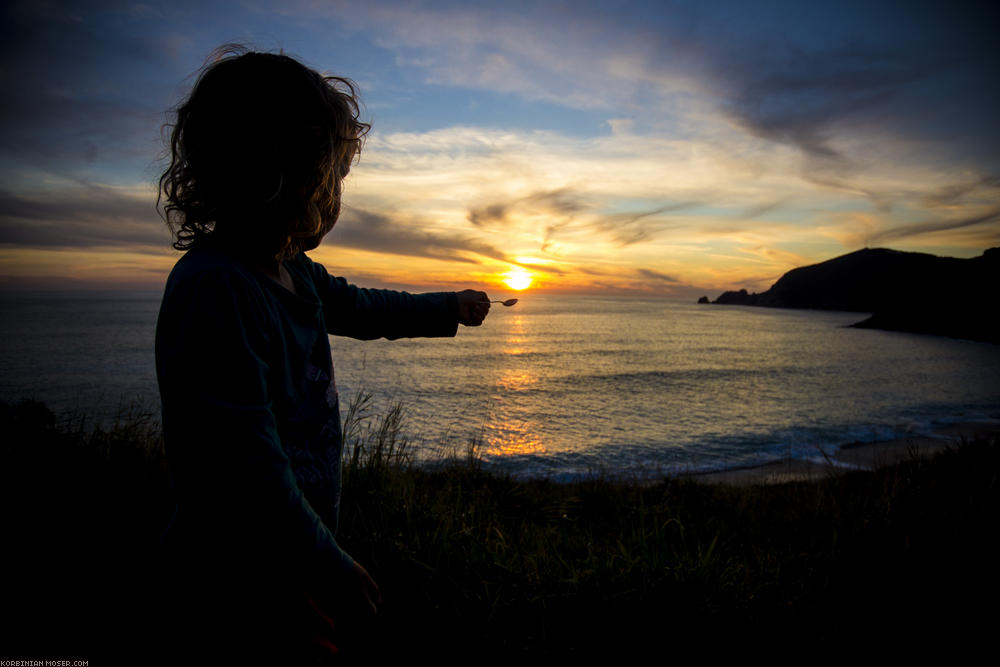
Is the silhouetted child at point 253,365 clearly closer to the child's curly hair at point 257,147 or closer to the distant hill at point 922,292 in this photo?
the child's curly hair at point 257,147

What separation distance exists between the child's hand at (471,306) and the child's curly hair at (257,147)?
806 mm

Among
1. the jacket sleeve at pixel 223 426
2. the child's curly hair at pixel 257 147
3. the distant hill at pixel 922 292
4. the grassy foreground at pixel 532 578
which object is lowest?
the grassy foreground at pixel 532 578

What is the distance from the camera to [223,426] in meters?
0.94

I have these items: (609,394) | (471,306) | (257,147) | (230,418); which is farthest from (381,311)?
(609,394)

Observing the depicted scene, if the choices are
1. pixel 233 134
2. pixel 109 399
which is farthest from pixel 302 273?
pixel 109 399

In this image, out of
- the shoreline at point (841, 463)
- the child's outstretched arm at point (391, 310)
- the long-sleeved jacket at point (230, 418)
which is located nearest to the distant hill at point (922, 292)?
the shoreline at point (841, 463)

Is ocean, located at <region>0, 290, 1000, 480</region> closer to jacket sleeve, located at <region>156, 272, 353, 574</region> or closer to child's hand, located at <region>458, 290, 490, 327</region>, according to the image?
child's hand, located at <region>458, 290, 490, 327</region>

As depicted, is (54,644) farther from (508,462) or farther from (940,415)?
(940,415)

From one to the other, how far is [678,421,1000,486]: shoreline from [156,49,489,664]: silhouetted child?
8885mm

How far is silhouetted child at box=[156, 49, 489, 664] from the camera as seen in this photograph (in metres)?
0.96

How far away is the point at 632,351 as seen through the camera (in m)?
35.9

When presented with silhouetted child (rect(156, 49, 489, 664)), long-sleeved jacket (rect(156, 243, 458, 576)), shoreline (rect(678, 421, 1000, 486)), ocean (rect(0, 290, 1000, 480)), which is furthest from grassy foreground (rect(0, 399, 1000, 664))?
shoreline (rect(678, 421, 1000, 486))

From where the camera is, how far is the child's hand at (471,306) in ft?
6.48

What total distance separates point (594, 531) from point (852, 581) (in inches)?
100
